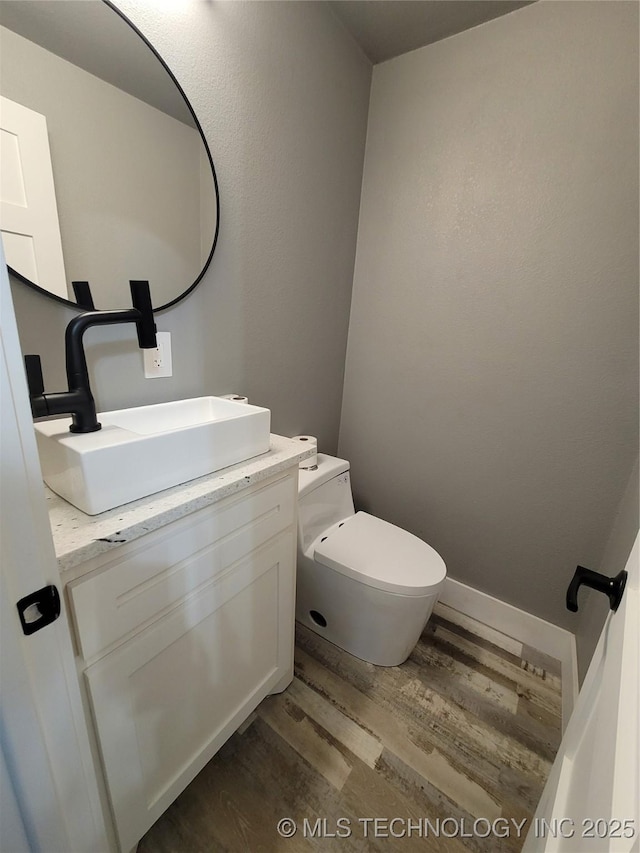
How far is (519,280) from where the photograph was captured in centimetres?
135

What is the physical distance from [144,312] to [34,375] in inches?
12.3

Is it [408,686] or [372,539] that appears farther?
[372,539]

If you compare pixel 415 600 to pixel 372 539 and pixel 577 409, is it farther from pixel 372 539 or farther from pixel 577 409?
pixel 577 409

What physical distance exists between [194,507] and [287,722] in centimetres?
99

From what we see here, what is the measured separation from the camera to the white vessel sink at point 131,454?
0.63 metres

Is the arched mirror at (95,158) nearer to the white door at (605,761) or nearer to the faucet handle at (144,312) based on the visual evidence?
the faucet handle at (144,312)

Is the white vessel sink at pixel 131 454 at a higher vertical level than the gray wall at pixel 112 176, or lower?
lower

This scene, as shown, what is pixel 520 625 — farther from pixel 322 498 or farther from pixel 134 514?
pixel 134 514

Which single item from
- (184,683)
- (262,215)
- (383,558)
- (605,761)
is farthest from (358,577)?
(262,215)

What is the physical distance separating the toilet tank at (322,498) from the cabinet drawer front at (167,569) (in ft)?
1.48

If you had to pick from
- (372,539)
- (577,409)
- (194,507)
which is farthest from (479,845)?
(577,409)

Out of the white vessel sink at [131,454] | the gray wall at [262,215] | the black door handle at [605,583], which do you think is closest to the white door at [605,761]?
the black door handle at [605,583]

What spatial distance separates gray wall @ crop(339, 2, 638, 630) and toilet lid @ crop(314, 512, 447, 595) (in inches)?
14.6

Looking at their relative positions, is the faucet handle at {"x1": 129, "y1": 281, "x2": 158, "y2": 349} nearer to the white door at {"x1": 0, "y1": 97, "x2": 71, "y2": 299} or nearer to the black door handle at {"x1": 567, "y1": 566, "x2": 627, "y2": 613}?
the white door at {"x1": 0, "y1": 97, "x2": 71, "y2": 299}
